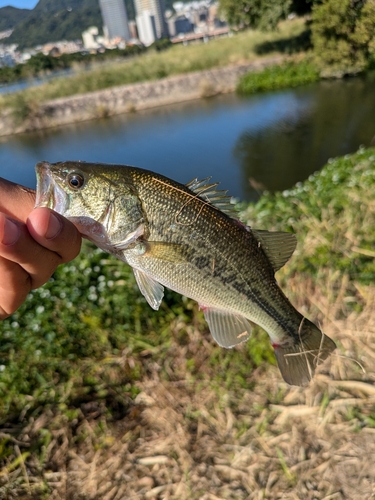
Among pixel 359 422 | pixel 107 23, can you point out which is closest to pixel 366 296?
pixel 359 422

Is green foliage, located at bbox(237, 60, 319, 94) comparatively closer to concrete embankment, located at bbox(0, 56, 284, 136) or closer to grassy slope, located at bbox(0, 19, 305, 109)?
concrete embankment, located at bbox(0, 56, 284, 136)

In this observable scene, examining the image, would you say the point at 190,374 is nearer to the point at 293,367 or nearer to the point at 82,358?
the point at 82,358

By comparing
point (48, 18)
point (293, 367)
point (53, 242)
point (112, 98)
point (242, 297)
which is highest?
point (48, 18)

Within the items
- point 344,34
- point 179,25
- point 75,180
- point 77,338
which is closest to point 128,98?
point 344,34

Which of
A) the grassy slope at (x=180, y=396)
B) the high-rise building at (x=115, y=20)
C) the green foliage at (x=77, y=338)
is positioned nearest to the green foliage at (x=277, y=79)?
the grassy slope at (x=180, y=396)

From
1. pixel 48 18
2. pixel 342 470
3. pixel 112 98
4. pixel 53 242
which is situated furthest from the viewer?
pixel 48 18

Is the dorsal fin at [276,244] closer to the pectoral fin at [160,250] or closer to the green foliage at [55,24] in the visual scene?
the pectoral fin at [160,250]

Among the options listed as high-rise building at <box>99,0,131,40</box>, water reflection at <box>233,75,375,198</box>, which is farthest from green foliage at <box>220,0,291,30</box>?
high-rise building at <box>99,0,131,40</box>

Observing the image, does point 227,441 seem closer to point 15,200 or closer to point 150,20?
point 15,200
